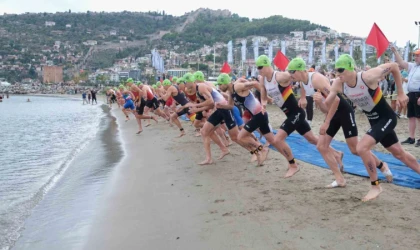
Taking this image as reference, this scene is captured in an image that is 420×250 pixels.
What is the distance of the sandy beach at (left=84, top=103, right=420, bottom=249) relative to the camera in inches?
180

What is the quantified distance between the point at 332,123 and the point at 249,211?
1825 mm

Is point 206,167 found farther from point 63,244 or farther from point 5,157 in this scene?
point 5,157

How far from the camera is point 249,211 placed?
5.61m

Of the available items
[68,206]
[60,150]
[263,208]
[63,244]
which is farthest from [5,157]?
[263,208]

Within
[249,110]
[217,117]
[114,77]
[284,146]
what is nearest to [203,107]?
[217,117]

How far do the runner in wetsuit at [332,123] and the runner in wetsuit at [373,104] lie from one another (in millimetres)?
374

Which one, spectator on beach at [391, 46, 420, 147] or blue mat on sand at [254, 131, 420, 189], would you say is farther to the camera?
spectator on beach at [391, 46, 420, 147]

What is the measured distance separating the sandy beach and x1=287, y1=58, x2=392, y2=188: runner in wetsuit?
30 centimetres

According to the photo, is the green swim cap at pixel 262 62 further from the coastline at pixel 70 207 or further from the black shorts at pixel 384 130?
the coastline at pixel 70 207

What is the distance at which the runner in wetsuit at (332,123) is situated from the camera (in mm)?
6211

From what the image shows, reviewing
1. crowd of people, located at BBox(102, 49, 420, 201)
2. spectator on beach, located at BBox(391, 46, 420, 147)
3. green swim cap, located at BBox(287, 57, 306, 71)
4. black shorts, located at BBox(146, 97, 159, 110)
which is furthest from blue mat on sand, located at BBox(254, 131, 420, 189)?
black shorts, located at BBox(146, 97, 159, 110)

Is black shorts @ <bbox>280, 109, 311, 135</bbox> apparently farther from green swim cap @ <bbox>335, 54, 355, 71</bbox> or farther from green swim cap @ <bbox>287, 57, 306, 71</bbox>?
green swim cap @ <bbox>335, 54, 355, 71</bbox>

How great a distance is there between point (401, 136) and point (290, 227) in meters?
7.39

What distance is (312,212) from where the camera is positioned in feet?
17.5
